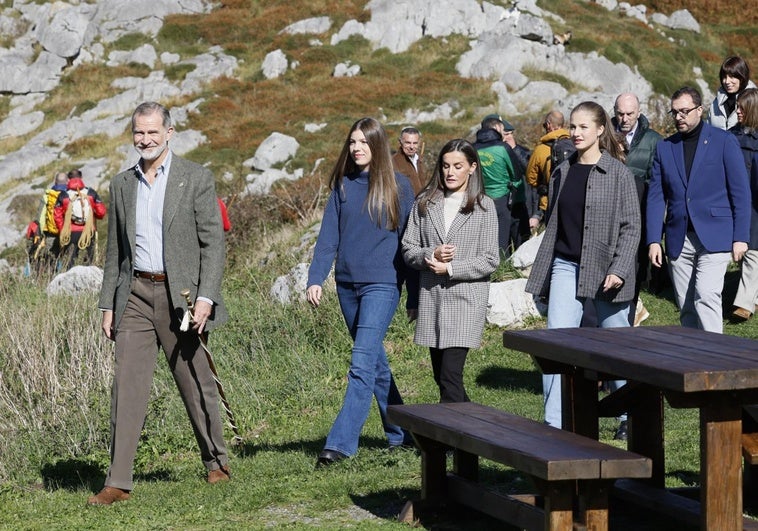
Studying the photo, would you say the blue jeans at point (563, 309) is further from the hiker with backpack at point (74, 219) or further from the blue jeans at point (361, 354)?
the hiker with backpack at point (74, 219)

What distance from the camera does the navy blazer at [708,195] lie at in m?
6.76

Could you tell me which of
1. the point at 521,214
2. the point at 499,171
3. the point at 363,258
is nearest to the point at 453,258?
the point at 363,258

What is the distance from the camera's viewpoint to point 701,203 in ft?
22.3

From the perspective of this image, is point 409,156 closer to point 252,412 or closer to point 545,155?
point 545,155

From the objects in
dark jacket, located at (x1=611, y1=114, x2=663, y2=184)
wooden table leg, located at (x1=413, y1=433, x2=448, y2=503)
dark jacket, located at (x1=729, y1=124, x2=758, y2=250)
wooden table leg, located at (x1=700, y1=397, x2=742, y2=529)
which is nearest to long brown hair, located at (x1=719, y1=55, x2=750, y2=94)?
dark jacket, located at (x1=729, y1=124, x2=758, y2=250)

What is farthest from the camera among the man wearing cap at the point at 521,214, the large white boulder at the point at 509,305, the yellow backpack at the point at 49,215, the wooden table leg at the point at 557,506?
the yellow backpack at the point at 49,215

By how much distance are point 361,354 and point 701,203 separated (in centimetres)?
241

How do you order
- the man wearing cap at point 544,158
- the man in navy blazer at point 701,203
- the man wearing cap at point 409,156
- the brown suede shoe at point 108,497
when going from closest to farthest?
the brown suede shoe at point 108,497 → the man in navy blazer at point 701,203 → the man wearing cap at point 544,158 → the man wearing cap at point 409,156

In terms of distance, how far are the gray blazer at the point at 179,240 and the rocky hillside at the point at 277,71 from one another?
2351 centimetres

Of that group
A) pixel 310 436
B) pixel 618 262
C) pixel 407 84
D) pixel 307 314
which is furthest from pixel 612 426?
pixel 407 84

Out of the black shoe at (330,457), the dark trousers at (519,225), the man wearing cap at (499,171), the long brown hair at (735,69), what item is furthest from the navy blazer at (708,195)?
the dark trousers at (519,225)

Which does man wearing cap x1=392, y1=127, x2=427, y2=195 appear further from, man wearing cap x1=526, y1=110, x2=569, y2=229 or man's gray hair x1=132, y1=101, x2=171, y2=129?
man's gray hair x1=132, y1=101, x2=171, y2=129

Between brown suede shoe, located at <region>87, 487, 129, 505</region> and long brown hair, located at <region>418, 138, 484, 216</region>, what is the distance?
88.6 inches

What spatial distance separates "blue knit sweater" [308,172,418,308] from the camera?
623cm
